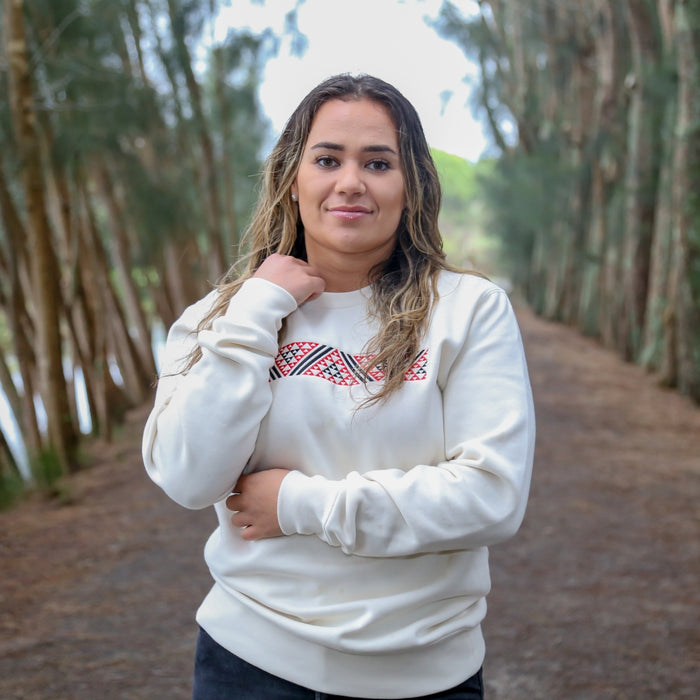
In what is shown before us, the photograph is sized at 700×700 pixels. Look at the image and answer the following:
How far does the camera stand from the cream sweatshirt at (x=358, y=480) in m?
1.49

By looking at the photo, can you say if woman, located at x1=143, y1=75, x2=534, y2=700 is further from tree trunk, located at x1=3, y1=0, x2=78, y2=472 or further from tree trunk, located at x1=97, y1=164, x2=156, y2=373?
tree trunk, located at x1=97, y1=164, x2=156, y2=373

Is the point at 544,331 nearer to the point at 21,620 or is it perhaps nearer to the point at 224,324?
the point at 21,620

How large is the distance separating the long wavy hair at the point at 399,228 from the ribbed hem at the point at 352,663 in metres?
0.47

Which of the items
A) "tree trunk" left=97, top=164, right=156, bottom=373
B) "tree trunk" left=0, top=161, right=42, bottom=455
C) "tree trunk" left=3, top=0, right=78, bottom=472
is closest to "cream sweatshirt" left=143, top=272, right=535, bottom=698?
"tree trunk" left=3, top=0, right=78, bottom=472

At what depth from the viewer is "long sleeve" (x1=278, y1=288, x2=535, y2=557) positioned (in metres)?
1.48

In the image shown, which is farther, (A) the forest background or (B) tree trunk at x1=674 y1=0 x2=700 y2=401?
(B) tree trunk at x1=674 y1=0 x2=700 y2=401

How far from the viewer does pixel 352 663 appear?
60.2 inches

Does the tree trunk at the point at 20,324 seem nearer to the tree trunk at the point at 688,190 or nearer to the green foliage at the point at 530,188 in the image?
the tree trunk at the point at 688,190

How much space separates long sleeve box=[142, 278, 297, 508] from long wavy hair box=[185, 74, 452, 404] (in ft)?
0.38

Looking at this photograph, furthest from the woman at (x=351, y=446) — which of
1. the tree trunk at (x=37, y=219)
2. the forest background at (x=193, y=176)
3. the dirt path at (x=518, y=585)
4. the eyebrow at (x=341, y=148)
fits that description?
the tree trunk at (x=37, y=219)

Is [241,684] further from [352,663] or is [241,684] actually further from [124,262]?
[124,262]

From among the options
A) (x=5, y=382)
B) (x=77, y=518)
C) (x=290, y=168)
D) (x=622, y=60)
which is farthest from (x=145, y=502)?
(x=622, y=60)

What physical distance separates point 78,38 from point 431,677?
7792 mm

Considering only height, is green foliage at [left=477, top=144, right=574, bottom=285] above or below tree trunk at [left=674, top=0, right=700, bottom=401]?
below
